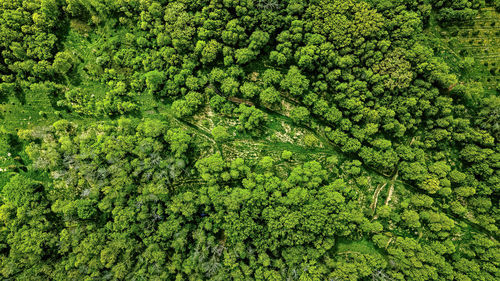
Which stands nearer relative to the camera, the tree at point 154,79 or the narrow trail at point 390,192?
the tree at point 154,79

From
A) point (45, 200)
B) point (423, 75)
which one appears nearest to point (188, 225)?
point (45, 200)

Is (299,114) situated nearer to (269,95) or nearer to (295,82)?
(295,82)

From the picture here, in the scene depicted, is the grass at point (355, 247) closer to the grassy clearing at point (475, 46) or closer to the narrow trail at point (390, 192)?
the narrow trail at point (390, 192)

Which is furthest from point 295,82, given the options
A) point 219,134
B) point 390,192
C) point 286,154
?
point 390,192

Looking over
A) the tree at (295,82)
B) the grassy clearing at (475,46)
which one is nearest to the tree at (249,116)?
the tree at (295,82)

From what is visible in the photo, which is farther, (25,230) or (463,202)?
(463,202)

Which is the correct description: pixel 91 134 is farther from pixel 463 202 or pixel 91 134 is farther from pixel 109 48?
pixel 463 202

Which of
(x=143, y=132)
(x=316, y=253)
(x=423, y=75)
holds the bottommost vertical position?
(x=316, y=253)

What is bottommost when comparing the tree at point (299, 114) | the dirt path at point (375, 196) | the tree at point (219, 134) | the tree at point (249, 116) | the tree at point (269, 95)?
the dirt path at point (375, 196)

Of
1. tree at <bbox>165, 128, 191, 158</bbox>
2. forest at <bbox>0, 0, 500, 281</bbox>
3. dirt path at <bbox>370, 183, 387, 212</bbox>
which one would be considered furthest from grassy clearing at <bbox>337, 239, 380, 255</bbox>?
tree at <bbox>165, 128, 191, 158</bbox>
